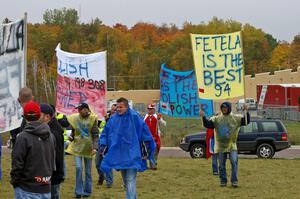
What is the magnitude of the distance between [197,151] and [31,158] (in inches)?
646

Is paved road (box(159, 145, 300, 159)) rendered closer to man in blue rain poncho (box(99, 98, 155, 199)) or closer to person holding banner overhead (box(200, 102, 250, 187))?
person holding banner overhead (box(200, 102, 250, 187))

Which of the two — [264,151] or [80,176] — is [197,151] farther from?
[80,176]

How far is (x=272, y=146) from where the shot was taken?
22.4 meters

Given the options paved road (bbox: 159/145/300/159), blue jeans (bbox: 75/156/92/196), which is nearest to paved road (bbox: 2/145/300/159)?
paved road (bbox: 159/145/300/159)

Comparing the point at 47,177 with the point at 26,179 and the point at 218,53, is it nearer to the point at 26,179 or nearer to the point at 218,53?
the point at 26,179

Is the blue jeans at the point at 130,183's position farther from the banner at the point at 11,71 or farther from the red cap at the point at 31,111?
the red cap at the point at 31,111

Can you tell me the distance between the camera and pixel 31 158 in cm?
663

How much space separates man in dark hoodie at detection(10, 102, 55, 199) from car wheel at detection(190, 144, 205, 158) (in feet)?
53.0

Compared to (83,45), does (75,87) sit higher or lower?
lower

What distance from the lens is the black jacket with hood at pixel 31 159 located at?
6.57m

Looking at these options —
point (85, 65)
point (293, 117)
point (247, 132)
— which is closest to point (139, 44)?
point (293, 117)

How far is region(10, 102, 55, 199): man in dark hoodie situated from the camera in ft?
21.6

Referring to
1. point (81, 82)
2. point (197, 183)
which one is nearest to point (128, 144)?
point (197, 183)

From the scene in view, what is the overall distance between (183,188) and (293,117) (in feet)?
→ 109
